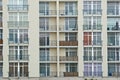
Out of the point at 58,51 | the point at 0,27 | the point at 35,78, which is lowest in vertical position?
the point at 35,78

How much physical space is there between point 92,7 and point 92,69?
7177mm

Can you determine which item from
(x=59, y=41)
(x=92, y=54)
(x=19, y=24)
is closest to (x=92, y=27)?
(x=92, y=54)

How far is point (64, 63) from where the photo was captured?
3997 centimetres

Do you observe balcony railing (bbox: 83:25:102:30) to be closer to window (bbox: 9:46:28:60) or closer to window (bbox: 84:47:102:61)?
window (bbox: 84:47:102:61)

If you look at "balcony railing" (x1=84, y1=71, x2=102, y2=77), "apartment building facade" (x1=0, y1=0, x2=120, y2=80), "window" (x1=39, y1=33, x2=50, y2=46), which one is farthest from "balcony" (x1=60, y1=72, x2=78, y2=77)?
"window" (x1=39, y1=33, x2=50, y2=46)

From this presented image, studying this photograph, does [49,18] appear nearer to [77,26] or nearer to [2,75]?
[77,26]

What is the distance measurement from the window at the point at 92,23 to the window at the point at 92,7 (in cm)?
70

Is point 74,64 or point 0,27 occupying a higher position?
point 0,27

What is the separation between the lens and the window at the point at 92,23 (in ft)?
131

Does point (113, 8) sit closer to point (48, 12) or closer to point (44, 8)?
point (48, 12)

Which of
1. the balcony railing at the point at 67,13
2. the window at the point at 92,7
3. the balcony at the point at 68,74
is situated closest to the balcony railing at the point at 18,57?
the balcony at the point at 68,74

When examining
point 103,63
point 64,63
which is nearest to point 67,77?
point 64,63

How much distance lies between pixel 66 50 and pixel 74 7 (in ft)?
16.8

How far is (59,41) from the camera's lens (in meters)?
40.0
